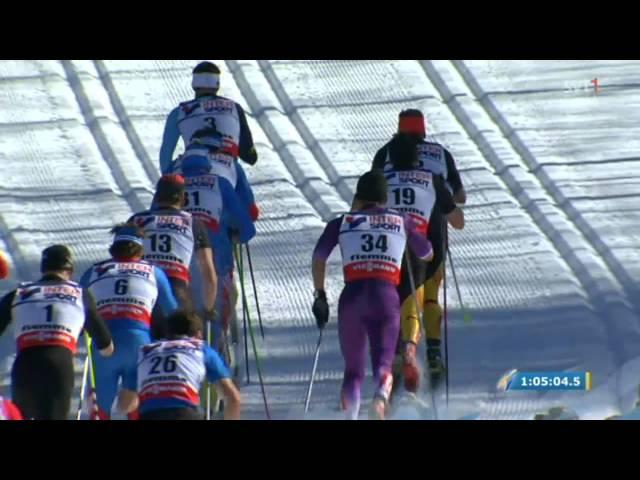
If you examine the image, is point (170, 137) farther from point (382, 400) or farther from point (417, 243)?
point (382, 400)

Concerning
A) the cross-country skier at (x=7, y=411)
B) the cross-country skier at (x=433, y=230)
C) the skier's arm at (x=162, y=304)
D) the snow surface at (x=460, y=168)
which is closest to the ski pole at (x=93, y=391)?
the skier's arm at (x=162, y=304)

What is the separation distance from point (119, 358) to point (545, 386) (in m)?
3.38

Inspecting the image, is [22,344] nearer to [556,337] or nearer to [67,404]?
[67,404]

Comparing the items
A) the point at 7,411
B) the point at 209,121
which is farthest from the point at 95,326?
the point at 209,121

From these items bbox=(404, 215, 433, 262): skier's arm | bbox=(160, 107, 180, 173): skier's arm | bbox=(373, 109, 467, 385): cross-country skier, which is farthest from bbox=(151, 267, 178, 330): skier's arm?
bbox=(160, 107, 180, 173): skier's arm

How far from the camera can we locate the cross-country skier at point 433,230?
53.0 feet

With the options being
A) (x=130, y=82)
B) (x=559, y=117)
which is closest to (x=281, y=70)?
(x=130, y=82)

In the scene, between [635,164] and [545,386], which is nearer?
[545,386]

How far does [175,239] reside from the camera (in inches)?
604

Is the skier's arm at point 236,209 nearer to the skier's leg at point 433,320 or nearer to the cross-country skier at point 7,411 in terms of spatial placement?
the skier's leg at point 433,320

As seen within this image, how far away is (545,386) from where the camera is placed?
54.1ft

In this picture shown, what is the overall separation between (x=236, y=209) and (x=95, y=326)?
249cm

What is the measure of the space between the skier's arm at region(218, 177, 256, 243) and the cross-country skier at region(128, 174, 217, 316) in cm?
75

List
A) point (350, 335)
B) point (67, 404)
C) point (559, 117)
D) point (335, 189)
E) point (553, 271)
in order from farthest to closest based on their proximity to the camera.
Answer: point (559, 117)
point (335, 189)
point (553, 271)
point (350, 335)
point (67, 404)
